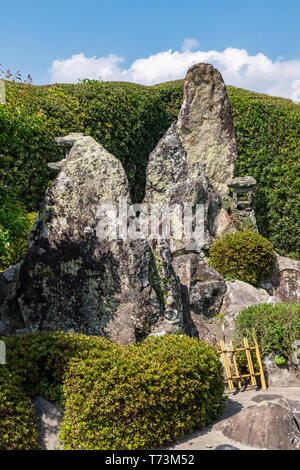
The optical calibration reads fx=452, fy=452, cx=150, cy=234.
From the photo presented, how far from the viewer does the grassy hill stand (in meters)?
12.3

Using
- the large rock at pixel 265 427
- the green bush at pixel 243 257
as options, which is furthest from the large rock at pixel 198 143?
the large rock at pixel 265 427

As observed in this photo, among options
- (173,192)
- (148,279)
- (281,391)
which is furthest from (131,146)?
(281,391)

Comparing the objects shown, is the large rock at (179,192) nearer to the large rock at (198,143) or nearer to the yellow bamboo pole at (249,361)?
the large rock at (198,143)

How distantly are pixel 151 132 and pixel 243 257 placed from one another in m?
6.80

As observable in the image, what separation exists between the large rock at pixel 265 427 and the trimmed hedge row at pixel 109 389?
0.41m

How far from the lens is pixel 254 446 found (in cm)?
519

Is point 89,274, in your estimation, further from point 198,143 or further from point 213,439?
point 198,143

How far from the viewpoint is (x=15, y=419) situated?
185 inches

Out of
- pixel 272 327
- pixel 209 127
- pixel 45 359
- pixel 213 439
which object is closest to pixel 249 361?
pixel 272 327

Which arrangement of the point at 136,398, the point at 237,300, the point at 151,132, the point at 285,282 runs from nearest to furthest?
the point at 136,398 < the point at 237,300 < the point at 285,282 < the point at 151,132

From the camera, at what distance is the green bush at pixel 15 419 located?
4.55 meters

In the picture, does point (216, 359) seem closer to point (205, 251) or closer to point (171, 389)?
point (171, 389)
